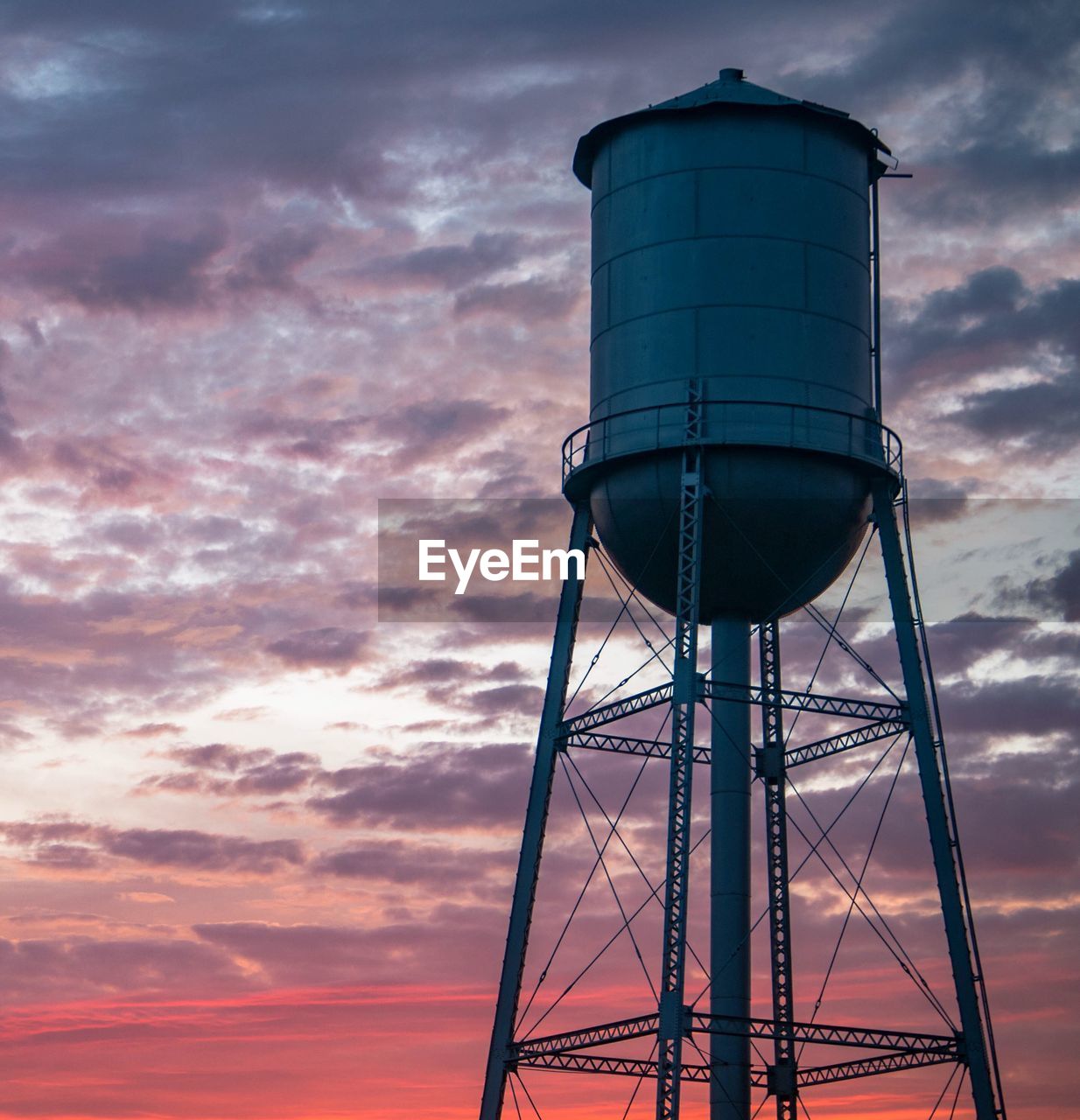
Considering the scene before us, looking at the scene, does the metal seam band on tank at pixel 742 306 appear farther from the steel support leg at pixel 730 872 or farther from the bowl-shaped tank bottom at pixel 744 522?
the steel support leg at pixel 730 872

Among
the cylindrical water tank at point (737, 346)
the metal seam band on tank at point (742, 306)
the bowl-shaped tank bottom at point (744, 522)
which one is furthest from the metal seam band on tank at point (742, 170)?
the bowl-shaped tank bottom at point (744, 522)

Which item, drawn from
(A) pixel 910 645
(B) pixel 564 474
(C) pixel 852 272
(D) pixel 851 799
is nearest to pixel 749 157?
(C) pixel 852 272

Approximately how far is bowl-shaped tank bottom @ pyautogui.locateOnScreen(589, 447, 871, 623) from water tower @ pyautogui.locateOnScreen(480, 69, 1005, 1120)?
0.04 metres

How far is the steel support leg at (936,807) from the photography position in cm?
2986

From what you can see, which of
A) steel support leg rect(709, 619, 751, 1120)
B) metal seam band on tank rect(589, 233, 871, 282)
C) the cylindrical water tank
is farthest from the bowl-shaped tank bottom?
metal seam band on tank rect(589, 233, 871, 282)

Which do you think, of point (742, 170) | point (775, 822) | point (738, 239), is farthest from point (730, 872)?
point (742, 170)

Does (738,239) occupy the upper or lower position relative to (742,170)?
lower

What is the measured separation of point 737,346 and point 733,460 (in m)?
1.77

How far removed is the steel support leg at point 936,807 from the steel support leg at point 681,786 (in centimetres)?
322

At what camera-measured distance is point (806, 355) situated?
1246 inches

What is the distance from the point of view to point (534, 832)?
3262 cm

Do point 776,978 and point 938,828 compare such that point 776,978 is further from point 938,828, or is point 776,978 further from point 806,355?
point 806,355

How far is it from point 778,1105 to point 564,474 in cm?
1053

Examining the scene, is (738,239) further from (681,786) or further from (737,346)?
(681,786)
